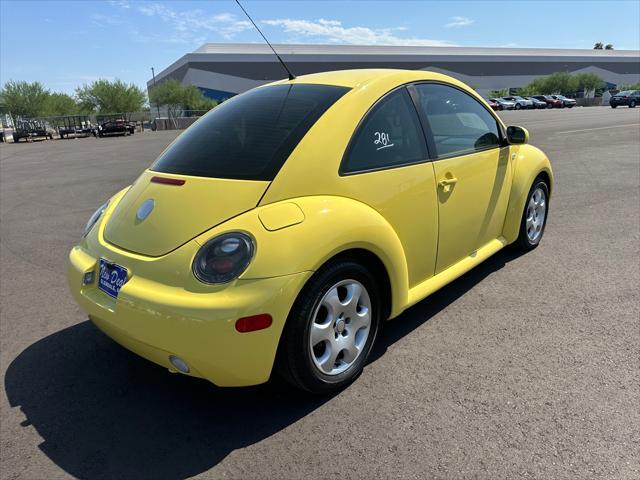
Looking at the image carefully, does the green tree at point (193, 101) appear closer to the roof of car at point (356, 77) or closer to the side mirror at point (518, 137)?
the side mirror at point (518, 137)

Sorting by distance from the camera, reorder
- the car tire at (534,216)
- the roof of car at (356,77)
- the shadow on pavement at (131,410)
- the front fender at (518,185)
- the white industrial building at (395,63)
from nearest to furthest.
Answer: the shadow on pavement at (131,410) < the roof of car at (356,77) < the front fender at (518,185) < the car tire at (534,216) < the white industrial building at (395,63)

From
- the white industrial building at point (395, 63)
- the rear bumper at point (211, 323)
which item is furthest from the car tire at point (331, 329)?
the white industrial building at point (395, 63)

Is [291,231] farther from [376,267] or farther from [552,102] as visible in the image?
[552,102]

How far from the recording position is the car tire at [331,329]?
2.38m

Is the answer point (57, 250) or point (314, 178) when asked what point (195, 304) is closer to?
point (314, 178)

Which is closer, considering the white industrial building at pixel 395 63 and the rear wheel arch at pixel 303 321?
the rear wheel arch at pixel 303 321

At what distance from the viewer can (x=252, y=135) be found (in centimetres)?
287

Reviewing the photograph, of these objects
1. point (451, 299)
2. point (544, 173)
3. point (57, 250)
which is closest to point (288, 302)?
point (451, 299)

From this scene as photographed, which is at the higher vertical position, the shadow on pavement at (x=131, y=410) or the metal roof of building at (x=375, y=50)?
the metal roof of building at (x=375, y=50)

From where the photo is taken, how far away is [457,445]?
228cm

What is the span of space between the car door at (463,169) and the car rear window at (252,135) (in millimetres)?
831

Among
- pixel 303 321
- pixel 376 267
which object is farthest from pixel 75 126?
pixel 303 321

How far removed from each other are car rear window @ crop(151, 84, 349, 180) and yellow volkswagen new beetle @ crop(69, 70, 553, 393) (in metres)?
0.01

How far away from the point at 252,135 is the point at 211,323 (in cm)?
123
